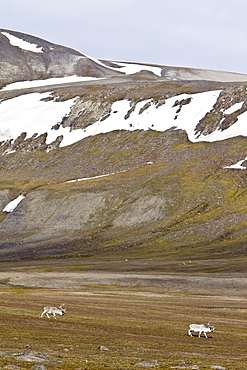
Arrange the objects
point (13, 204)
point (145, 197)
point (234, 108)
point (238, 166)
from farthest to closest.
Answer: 1. point (234, 108)
2. point (238, 166)
3. point (13, 204)
4. point (145, 197)

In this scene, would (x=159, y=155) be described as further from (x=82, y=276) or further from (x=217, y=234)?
(x=82, y=276)

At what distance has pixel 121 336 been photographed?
102 feet

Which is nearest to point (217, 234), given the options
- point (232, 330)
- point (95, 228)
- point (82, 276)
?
point (95, 228)

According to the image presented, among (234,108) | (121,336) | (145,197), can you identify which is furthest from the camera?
(234,108)

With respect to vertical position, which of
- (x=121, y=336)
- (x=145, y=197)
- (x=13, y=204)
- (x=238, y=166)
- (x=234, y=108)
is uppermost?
(x=234, y=108)

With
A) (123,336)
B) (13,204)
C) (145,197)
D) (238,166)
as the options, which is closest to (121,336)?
(123,336)

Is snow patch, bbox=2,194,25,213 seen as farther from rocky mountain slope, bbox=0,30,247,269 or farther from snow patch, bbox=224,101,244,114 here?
snow patch, bbox=224,101,244,114

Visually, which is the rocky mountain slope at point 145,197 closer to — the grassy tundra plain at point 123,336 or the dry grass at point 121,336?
the grassy tundra plain at point 123,336

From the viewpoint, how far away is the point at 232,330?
121 feet

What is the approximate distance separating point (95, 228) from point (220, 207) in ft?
114

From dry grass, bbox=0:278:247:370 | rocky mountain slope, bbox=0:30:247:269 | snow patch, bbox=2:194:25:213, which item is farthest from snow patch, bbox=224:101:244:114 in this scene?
dry grass, bbox=0:278:247:370

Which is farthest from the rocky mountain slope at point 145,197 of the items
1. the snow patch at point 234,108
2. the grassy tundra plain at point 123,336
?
the grassy tundra plain at point 123,336

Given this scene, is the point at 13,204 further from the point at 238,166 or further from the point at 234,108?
the point at 234,108

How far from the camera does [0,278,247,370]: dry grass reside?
2317cm
